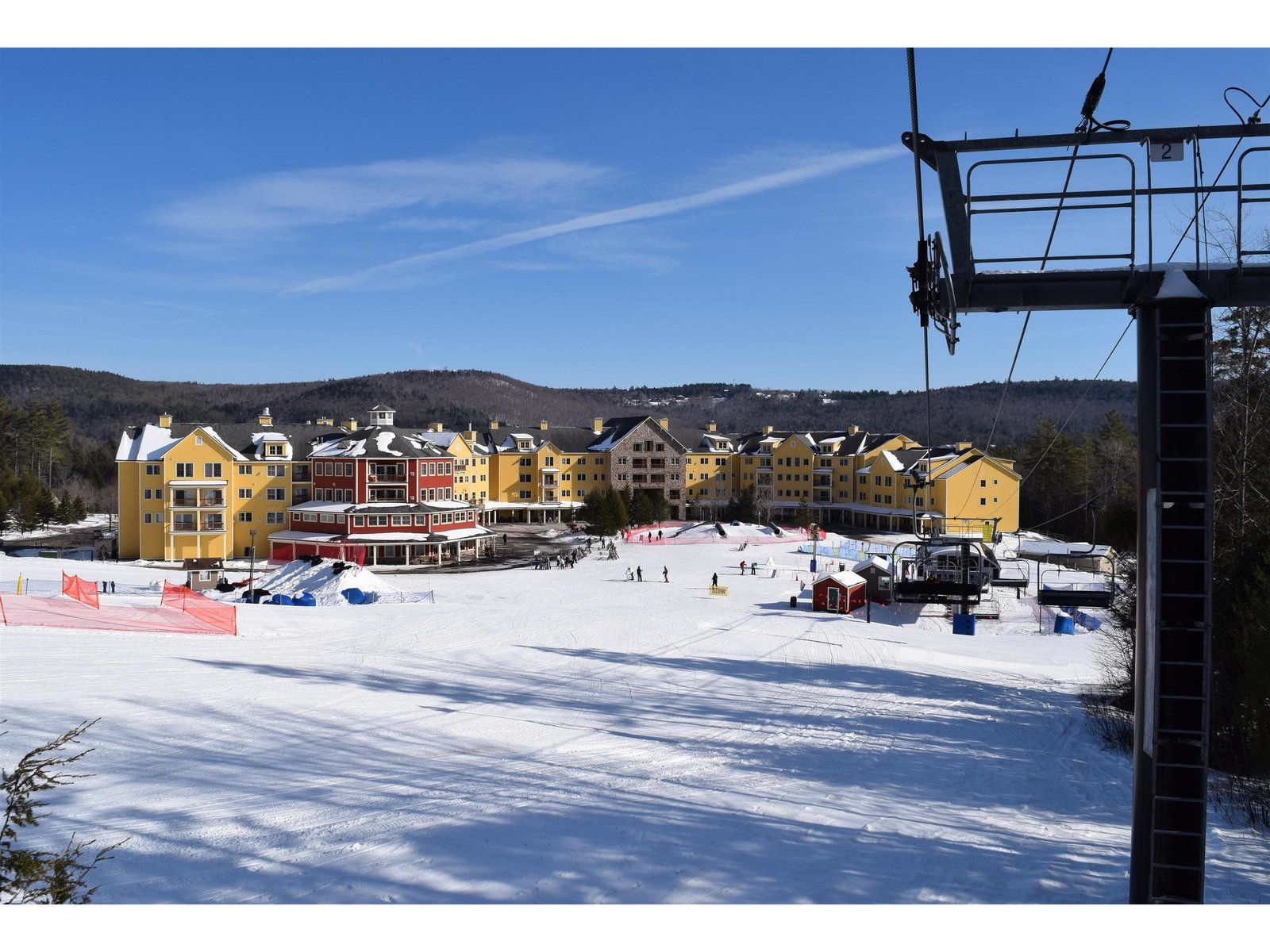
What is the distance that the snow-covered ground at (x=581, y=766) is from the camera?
7.89 m

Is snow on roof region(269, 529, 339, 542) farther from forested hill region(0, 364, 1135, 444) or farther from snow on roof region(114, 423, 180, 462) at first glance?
forested hill region(0, 364, 1135, 444)

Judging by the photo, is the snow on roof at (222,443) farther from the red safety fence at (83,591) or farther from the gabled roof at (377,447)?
the red safety fence at (83,591)

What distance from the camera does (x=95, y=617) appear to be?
2409 cm

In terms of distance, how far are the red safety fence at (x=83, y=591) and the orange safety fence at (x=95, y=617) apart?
1.00 ft

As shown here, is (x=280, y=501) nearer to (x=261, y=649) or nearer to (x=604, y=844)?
(x=261, y=649)

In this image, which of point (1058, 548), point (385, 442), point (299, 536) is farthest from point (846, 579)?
point (299, 536)

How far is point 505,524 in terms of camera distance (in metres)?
64.6

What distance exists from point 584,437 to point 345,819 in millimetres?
61635

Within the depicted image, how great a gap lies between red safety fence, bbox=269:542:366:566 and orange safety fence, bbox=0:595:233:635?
52.9ft

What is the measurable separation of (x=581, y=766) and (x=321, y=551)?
34.9 meters

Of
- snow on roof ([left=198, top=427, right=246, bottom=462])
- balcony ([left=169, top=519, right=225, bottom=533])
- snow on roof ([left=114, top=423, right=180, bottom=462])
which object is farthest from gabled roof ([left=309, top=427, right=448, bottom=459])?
snow on roof ([left=114, top=423, right=180, bottom=462])

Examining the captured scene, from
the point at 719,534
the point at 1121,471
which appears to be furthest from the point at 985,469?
the point at 719,534

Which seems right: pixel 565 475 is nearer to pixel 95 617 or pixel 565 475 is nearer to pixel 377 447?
pixel 377 447

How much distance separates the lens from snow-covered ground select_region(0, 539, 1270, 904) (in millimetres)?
7895
